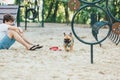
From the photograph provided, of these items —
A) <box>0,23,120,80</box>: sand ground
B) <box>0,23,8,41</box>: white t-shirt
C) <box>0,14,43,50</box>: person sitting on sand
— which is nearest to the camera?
<box>0,23,120,80</box>: sand ground

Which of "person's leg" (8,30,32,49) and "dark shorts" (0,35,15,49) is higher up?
"person's leg" (8,30,32,49)

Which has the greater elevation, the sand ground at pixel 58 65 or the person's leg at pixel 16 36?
the person's leg at pixel 16 36

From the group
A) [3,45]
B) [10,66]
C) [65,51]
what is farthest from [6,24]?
[10,66]

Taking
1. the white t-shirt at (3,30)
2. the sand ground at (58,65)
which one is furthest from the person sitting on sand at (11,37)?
the sand ground at (58,65)

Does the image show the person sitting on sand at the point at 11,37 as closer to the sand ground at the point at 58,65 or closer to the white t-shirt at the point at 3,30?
the white t-shirt at the point at 3,30

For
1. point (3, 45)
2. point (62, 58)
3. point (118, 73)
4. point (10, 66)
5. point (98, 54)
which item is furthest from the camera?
point (3, 45)

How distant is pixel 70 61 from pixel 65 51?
1563mm

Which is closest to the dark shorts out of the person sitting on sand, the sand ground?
the person sitting on sand

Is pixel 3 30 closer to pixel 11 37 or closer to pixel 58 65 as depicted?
pixel 11 37

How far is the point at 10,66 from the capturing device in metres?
6.00

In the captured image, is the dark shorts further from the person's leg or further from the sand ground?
the sand ground

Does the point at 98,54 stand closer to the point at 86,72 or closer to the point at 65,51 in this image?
the point at 65,51

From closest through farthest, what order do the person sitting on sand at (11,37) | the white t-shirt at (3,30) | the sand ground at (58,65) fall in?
the sand ground at (58,65) < the person sitting on sand at (11,37) < the white t-shirt at (3,30)

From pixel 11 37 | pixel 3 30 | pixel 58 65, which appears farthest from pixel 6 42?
pixel 58 65
